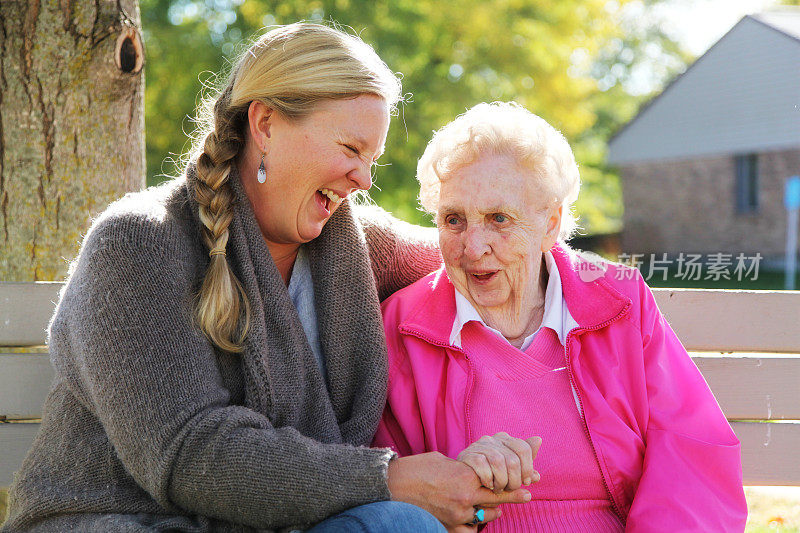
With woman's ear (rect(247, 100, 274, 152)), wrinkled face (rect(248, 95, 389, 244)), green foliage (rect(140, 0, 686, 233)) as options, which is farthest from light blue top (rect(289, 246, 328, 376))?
green foliage (rect(140, 0, 686, 233))

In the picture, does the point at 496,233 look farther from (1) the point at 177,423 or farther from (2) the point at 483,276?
(1) the point at 177,423

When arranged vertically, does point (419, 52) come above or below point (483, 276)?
above

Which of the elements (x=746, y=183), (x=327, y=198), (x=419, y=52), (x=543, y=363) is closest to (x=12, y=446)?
(x=327, y=198)

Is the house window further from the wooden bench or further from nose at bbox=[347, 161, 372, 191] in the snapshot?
nose at bbox=[347, 161, 372, 191]

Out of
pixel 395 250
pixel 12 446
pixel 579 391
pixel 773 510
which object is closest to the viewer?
pixel 579 391

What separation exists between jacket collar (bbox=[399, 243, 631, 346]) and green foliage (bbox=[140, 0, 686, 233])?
674cm

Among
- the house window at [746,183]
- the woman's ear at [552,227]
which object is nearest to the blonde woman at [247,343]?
the woman's ear at [552,227]

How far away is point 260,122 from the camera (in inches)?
86.0

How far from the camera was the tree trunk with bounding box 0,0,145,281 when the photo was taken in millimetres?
2666

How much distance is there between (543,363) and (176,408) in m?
1.08

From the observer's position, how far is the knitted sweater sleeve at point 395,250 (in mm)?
2578

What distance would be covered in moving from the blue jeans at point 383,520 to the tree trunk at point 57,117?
1.45 metres

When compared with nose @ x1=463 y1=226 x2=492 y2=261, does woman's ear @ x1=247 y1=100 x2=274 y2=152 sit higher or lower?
higher

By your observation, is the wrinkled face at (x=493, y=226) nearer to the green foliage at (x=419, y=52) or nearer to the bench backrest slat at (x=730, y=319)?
the bench backrest slat at (x=730, y=319)
